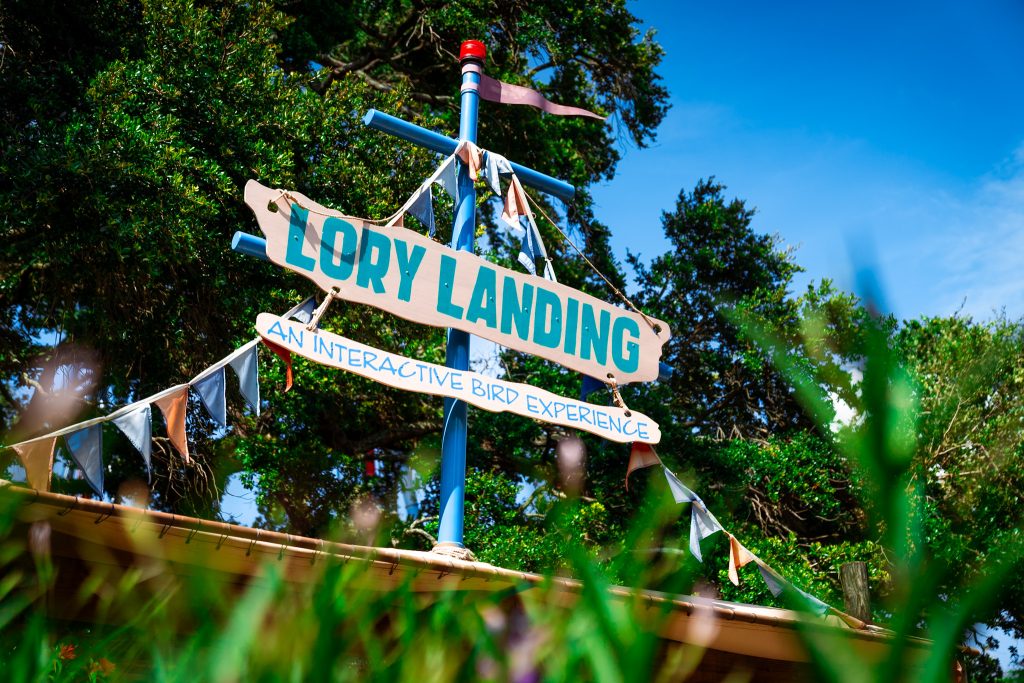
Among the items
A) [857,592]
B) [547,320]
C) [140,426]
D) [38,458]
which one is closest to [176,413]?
[140,426]

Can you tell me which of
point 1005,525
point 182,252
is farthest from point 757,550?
point 182,252

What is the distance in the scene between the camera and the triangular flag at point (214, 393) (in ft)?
14.7

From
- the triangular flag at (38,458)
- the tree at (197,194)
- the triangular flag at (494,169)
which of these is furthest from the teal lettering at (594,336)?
the tree at (197,194)

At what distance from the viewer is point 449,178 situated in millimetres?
5367

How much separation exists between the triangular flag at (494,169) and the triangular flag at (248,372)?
1.90 m

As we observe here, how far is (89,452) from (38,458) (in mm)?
303

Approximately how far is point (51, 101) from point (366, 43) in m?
5.34

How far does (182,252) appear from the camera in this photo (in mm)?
7891

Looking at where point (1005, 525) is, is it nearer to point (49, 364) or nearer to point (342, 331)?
point (342, 331)

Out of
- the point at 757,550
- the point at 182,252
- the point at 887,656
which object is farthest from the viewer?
the point at 757,550

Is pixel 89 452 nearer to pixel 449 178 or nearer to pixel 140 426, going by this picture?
pixel 140 426

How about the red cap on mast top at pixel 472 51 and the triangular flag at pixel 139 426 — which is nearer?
the triangular flag at pixel 139 426

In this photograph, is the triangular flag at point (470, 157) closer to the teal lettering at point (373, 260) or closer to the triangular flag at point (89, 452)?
the teal lettering at point (373, 260)

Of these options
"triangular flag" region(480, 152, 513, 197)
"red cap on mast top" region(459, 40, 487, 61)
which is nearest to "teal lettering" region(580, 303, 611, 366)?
"triangular flag" region(480, 152, 513, 197)
